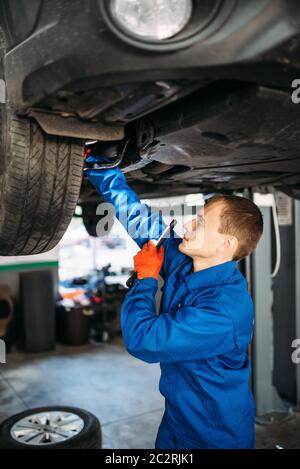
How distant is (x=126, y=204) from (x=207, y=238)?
0.34m

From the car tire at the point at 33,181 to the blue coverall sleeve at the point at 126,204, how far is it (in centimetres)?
21

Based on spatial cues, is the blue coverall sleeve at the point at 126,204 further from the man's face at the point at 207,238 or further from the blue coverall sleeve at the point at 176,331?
the blue coverall sleeve at the point at 176,331

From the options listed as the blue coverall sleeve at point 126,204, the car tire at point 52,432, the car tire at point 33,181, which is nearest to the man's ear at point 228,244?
the blue coverall sleeve at point 126,204

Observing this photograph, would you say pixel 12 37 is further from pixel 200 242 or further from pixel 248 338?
pixel 248 338

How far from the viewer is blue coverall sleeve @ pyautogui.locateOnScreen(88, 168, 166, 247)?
5.04 ft

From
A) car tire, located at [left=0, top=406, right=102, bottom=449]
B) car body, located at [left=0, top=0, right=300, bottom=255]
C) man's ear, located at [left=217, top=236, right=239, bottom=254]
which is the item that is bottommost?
car tire, located at [left=0, top=406, right=102, bottom=449]

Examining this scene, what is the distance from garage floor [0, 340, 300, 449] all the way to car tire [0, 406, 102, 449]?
0.35 metres

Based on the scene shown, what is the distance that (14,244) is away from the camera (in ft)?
4.62

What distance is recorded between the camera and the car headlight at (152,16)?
0.80 metres

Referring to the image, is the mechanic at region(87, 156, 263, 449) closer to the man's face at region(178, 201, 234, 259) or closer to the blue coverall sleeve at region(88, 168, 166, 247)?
the man's face at region(178, 201, 234, 259)

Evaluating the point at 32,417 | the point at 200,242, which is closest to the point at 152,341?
the point at 200,242

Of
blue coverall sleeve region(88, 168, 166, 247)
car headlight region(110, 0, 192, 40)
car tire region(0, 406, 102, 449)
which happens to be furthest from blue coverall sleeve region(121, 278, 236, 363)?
car tire region(0, 406, 102, 449)

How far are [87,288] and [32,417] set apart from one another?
3.17 metres
